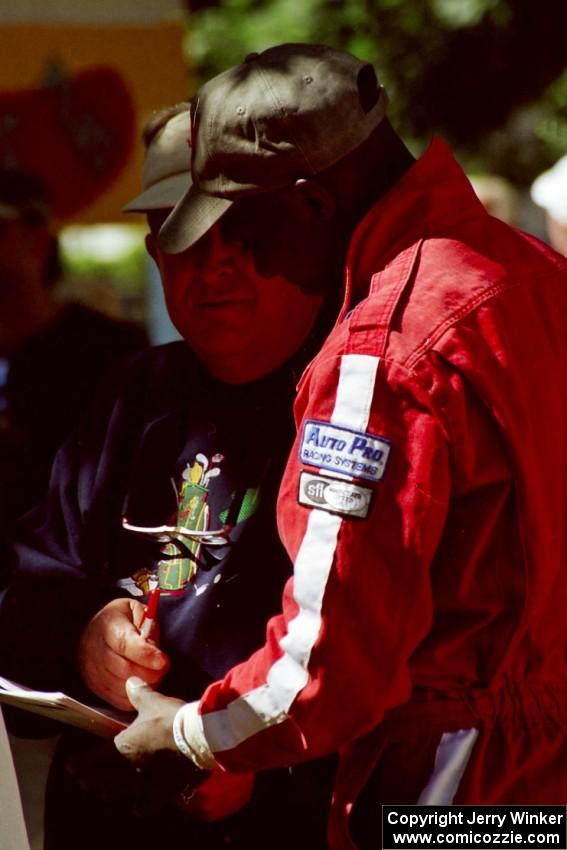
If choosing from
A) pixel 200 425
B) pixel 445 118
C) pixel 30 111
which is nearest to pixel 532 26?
pixel 445 118

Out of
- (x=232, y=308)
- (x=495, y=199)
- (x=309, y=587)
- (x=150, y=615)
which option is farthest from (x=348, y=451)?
(x=495, y=199)

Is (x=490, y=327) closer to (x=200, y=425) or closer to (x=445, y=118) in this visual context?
(x=200, y=425)

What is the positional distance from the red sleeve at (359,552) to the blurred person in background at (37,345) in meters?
1.66

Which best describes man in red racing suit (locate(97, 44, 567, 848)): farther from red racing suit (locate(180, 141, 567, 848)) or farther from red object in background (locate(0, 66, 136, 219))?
red object in background (locate(0, 66, 136, 219))

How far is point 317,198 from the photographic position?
202 cm

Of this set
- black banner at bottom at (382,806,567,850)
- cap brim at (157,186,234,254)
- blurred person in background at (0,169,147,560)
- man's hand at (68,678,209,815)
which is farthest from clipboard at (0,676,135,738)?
blurred person in background at (0,169,147,560)

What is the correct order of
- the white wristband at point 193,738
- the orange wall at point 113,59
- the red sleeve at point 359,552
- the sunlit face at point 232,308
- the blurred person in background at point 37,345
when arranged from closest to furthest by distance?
the red sleeve at point 359,552, the white wristband at point 193,738, the sunlit face at point 232,308, the blurred person in background at point 37,345, the orange wall at point 113,59

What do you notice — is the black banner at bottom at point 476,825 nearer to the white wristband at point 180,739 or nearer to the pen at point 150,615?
the white wristband at point 180,739

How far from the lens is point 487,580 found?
1943 millimetres

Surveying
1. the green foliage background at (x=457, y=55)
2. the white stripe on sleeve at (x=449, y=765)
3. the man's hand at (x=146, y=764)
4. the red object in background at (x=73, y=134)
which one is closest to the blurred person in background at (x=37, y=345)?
the red object in background at (x=73, y=134)

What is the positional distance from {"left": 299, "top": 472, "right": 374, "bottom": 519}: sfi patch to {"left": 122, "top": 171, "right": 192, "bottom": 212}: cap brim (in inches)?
31.9

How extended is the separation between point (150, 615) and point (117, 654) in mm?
92

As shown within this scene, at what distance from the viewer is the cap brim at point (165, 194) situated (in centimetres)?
247

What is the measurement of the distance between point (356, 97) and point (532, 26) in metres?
8.29
